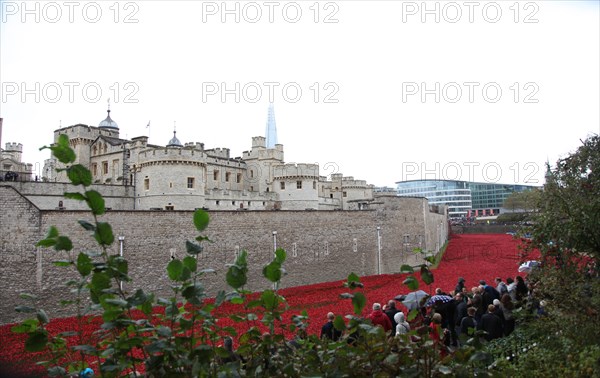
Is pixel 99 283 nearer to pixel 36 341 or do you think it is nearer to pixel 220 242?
pixel 36 341

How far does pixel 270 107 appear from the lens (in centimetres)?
16450

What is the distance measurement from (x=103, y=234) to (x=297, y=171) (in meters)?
40.7

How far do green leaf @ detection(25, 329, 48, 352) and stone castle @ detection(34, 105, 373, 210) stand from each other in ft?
100

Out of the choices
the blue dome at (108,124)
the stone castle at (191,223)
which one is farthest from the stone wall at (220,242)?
the blue dome at (108,124)

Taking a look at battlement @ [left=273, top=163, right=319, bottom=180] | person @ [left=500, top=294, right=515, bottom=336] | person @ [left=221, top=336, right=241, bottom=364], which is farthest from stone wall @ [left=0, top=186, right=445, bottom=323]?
battlement @ [left=273, top=163, right=319, bottom=180]

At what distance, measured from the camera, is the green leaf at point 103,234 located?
3.39m

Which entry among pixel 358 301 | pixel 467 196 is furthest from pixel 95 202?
pixel 467 196

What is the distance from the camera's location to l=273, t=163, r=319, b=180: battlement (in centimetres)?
4406

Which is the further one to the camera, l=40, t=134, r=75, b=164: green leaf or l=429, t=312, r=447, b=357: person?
l=429, t=312, r=447, b=357: person

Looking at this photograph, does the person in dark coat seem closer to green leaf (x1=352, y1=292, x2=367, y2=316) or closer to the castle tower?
green leaf (x1=352, y1=292, x2=367, y2=316)

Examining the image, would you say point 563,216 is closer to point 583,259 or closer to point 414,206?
point 583,259

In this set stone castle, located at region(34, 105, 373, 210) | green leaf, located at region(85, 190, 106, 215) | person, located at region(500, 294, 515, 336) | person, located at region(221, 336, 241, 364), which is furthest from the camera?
stone castle, located at region(34, 105, 373, 210)

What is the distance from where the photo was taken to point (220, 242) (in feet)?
76.4

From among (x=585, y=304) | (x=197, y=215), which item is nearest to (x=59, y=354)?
(x=197, y=215)
